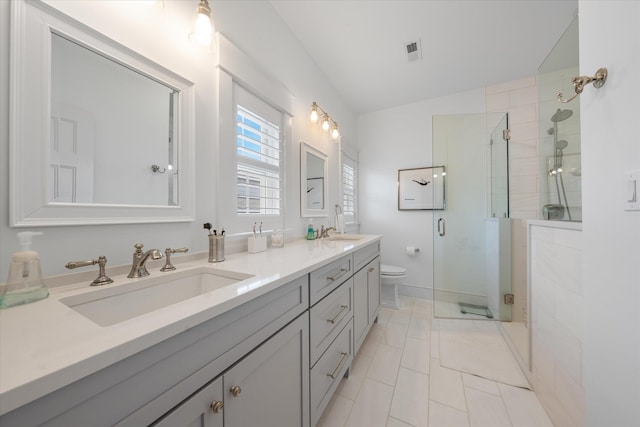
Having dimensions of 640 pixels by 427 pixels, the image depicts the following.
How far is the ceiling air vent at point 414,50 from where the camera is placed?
1995 mm

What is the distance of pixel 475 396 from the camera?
1.34 m

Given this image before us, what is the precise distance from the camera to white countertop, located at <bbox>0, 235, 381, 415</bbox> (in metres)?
0.31

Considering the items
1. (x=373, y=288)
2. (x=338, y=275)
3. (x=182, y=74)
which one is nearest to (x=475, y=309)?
(x=373, y=288)

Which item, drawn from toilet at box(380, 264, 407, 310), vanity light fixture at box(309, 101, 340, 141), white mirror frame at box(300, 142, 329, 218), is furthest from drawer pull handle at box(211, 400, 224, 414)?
toilet at box(380, 264, 407, 310)

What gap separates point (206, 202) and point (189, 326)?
0.79 m

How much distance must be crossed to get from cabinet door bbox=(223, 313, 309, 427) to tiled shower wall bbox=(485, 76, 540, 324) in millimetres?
2407

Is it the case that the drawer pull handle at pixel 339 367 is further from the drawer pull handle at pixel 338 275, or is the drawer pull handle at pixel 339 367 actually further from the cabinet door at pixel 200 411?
the cabinet door at pixel 200 411

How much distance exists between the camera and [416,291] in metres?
2.93

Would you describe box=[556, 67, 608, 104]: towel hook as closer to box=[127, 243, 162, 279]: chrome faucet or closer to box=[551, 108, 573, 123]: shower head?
box=[551, 108, 573, 123]: shower head

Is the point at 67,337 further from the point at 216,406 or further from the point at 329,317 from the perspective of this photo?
the point at 329,317

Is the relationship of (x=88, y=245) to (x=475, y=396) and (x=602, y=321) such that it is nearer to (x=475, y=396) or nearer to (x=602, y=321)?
(x=602, y=321)

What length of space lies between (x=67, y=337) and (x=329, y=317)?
0.97m

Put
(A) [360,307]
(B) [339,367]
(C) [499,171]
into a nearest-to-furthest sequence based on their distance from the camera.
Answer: (B) [339,367]
(A) [360,307]
(C) [499,171]

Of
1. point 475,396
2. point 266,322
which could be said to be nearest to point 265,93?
point 266,322
